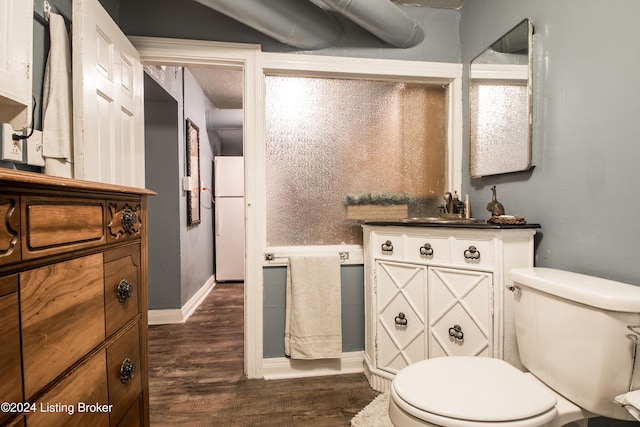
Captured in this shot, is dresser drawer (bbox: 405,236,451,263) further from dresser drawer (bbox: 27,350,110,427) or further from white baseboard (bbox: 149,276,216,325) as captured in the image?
white baseboard (bbox: 149,276,216,325)

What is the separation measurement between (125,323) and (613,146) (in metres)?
1.85

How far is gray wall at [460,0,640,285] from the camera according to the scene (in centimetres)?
112

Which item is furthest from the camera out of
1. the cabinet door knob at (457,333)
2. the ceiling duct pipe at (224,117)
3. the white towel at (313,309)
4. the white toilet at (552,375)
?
the ceiling duct pipe at (224,117)

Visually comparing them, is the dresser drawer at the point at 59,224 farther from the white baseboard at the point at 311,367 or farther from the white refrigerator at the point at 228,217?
the white refrigerator at the point at 228,217

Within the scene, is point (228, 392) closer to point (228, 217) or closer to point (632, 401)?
point (632, 401)

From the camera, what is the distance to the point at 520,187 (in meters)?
1.64

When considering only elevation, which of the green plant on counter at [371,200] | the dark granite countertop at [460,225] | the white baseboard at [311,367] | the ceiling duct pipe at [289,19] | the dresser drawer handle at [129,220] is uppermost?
the ceiling duct pipe at [289,19]

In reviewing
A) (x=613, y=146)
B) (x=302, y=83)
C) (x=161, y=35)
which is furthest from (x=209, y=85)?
(x=613, y=146)

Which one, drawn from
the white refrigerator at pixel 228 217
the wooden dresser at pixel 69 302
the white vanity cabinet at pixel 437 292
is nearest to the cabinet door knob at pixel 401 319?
the white vanity cabinet at pixel 437 292

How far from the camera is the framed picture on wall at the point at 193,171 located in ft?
10.8

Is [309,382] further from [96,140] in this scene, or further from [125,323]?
[96,140]

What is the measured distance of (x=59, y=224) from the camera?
0.70 metres

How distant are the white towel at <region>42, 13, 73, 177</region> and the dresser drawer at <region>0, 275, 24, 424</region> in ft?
2.93

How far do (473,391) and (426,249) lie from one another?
0.78m
